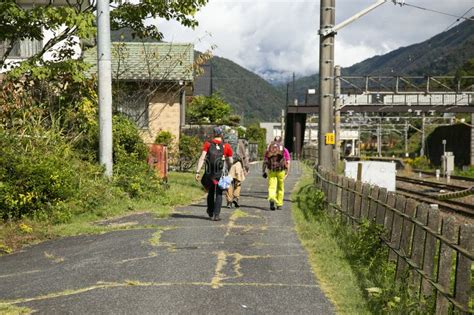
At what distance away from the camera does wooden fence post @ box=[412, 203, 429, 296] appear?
641 cm

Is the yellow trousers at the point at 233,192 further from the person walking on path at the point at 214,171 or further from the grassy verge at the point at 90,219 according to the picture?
the person walking on path at the point at 214,171

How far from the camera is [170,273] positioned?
7.73 metres

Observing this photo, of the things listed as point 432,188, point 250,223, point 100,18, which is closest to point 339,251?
point 250,223

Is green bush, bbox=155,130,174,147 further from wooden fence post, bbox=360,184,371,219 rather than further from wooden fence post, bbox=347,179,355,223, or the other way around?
wooden fence post, bbox=360,184,371,219

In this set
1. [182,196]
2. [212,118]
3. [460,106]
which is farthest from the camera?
[212,118]

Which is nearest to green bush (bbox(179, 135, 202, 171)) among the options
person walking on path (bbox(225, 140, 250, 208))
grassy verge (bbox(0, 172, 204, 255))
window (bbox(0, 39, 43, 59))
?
window (bbox(0, 39, 43, 59))

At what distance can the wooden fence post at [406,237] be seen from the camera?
693 cm

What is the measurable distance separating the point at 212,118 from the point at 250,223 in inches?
1381

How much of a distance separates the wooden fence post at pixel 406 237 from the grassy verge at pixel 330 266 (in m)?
0.51

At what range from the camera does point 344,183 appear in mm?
11453

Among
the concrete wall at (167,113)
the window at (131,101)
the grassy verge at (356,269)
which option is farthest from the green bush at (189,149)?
the grassy verge at (356,269)

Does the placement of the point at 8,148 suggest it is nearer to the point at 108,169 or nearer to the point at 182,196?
the point at 108,169

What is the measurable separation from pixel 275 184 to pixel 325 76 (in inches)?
123

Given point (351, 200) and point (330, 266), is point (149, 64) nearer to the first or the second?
point (351, 200)
